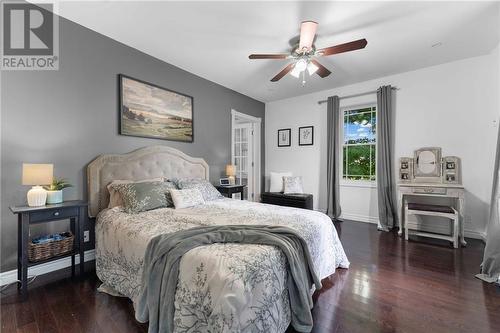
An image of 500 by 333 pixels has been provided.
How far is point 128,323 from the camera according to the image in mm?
1638

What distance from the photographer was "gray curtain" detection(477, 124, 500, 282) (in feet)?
7.37

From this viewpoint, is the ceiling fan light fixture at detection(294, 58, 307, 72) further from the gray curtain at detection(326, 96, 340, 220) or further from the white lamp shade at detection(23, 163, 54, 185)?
the white lamp shade at detection(23, 163, 54, 185)

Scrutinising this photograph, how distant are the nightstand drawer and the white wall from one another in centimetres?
431

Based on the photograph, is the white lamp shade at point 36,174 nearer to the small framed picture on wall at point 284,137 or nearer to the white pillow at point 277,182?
the white pillow at point 277,182

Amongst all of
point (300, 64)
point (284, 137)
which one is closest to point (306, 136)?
point (284, 137)

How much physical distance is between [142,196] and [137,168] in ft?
2.32

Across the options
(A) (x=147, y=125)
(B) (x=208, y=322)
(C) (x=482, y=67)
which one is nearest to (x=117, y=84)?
(A) (x=147, y=125)

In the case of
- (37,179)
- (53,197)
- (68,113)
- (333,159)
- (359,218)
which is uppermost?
(68,113)

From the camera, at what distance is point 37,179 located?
2.01m

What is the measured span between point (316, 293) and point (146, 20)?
332cm

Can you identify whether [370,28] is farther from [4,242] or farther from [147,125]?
[4,242]

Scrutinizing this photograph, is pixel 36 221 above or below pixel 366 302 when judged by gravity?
→ above

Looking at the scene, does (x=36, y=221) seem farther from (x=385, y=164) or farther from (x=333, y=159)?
(x=385, y=164)

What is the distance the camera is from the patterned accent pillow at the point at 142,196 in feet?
7.98
